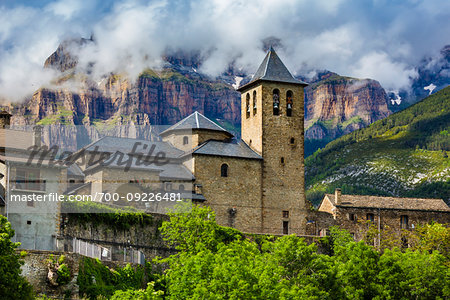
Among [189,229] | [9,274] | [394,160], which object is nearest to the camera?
[9,274]

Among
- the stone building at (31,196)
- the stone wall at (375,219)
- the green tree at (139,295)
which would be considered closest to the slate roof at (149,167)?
the stone building at (31,196)

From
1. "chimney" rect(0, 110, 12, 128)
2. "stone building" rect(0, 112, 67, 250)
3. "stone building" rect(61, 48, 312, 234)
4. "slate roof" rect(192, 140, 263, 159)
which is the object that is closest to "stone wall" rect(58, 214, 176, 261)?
"stone building" rect(0, 112, 67, 250)

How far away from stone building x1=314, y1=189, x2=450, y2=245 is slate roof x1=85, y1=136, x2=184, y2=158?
16186 mm

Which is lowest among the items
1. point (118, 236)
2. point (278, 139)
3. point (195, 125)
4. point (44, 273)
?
point (44, 273)

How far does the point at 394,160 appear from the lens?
563ft

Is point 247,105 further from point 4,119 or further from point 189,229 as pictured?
point 4,119

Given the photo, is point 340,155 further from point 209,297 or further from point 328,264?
point 209,297

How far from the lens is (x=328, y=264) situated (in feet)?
185

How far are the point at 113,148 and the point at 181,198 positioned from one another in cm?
887

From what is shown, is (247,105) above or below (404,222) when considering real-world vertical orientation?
above

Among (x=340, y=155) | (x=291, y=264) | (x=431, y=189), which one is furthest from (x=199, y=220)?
(x=340, y=155)

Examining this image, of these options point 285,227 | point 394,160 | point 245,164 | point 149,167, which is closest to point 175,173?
point 149,167

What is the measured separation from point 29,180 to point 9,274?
1379 centimetres

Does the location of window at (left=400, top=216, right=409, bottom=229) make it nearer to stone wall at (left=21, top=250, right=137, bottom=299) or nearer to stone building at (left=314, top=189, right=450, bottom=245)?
stone building at (left=314, top=189, right=450, bottom=245)
